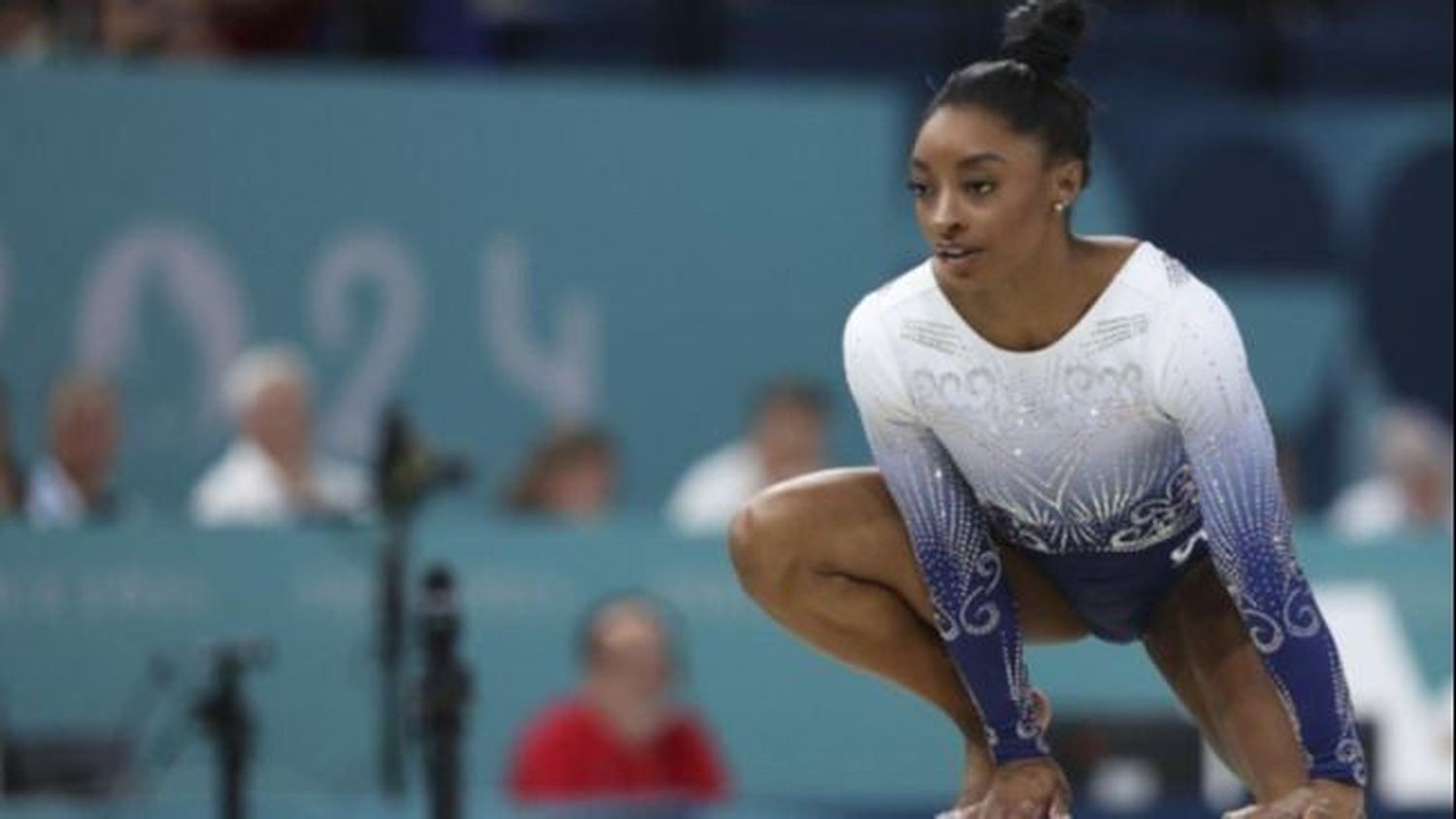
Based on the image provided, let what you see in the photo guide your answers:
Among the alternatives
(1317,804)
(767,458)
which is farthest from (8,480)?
(1317,804)

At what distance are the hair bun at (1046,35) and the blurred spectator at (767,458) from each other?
3.78m

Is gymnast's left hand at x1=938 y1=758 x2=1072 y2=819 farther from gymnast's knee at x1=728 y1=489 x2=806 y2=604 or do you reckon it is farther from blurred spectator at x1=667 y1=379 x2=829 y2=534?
blurred spectator at x1=667 y1=379 x2=829 y2=534

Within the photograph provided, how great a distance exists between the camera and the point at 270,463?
8.77m

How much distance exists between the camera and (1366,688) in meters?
8.22

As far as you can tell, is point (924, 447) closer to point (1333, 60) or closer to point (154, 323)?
point (154, 323)

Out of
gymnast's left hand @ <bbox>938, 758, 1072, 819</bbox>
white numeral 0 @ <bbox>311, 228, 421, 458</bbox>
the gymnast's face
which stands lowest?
gymnast's left hand @ <bbox>938, 758, 1072, 819</bbox>

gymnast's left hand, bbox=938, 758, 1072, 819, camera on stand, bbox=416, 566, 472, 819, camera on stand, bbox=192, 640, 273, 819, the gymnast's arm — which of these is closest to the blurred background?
camera on stand, bbox=192, 640, 273, 819

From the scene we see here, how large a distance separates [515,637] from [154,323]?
1673 mm

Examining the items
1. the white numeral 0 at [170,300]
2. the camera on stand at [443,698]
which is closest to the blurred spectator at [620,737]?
the camera on stand at [443,698]

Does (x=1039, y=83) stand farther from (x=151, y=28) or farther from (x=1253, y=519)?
(x=151, y=28)

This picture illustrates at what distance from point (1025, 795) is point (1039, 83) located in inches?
41.3

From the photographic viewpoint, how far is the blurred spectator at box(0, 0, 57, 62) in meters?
9.46

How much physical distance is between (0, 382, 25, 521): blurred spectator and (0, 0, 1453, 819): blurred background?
0.06 ft

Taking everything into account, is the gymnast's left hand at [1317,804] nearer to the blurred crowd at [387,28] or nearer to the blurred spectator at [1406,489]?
the blurred spectator at [1406,489]
